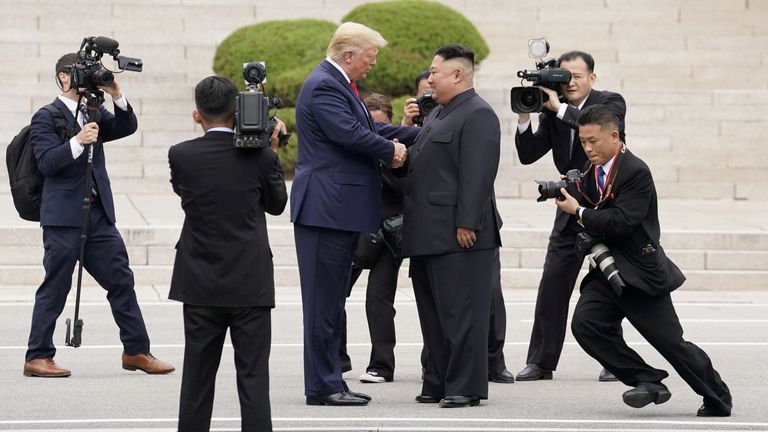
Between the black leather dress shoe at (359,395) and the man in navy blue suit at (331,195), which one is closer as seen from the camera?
the man in navy blue suit at (331,195)

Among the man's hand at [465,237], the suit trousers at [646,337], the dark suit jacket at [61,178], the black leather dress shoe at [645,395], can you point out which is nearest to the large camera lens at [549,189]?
the man's hand at [465,237]

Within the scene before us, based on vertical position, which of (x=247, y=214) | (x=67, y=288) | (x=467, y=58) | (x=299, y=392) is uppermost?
(x=467, y=58)

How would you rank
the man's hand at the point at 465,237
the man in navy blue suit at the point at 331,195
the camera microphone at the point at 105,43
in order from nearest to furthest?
the man's hand at the point at 465,237 < the man in navy blue suit at the point at 331,195 < the camera microphone at the point at 105,43

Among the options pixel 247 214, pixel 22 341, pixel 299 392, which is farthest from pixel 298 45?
pixel 247 214

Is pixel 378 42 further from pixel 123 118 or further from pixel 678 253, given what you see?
pixel 678 253

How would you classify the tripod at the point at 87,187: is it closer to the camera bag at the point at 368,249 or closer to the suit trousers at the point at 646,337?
the camera bag at the point at 368,249

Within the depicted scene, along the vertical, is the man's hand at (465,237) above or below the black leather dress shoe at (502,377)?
above

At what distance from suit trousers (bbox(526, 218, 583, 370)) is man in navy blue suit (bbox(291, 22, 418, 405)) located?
152cm

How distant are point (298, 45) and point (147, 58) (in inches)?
153

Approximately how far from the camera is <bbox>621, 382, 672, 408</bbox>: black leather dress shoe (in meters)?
7.42

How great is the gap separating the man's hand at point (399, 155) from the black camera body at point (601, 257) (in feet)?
3.58

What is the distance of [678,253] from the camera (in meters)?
13.8

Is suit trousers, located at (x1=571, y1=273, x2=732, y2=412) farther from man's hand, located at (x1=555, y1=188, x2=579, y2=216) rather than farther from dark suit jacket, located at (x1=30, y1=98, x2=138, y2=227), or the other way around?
dark suit jacket, located at (x1=30, y1=98, x2=138, y2=227)

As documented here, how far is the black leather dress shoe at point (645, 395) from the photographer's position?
24.3 feet
